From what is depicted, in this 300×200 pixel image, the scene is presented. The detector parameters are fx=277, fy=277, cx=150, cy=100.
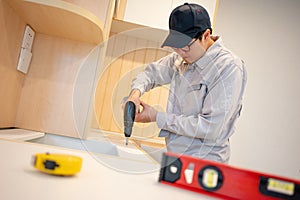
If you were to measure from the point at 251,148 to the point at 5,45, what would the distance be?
2112 mm

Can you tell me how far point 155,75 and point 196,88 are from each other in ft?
0.69

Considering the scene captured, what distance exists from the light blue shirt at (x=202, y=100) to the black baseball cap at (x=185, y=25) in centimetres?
13

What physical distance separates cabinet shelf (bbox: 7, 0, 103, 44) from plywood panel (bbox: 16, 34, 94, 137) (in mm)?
67

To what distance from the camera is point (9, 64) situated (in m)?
1.12

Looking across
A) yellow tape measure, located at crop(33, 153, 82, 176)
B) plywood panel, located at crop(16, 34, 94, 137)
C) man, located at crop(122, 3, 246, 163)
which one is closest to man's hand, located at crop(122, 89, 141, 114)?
man, located at crop(122, 3, 246, 163)

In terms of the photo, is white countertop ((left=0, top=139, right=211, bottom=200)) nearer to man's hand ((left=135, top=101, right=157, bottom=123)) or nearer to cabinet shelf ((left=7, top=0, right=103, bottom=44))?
man's hand ((left=135, top=101, right=157, bottom=123))

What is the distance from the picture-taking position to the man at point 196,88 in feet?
3.14

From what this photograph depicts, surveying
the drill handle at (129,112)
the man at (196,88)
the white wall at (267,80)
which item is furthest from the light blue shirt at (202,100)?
the white wall at (267,80)

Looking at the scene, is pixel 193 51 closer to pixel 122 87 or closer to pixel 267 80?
pixel 122 87

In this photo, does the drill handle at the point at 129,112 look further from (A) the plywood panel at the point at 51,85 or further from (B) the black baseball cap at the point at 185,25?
(A) the plywood panel at the point at 51,85

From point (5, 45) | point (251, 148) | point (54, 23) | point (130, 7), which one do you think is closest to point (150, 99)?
point (130, 7)

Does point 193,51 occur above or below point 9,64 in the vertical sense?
above

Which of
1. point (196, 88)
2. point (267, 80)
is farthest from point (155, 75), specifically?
point (267, 80)

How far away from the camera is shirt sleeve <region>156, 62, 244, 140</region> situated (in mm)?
947
